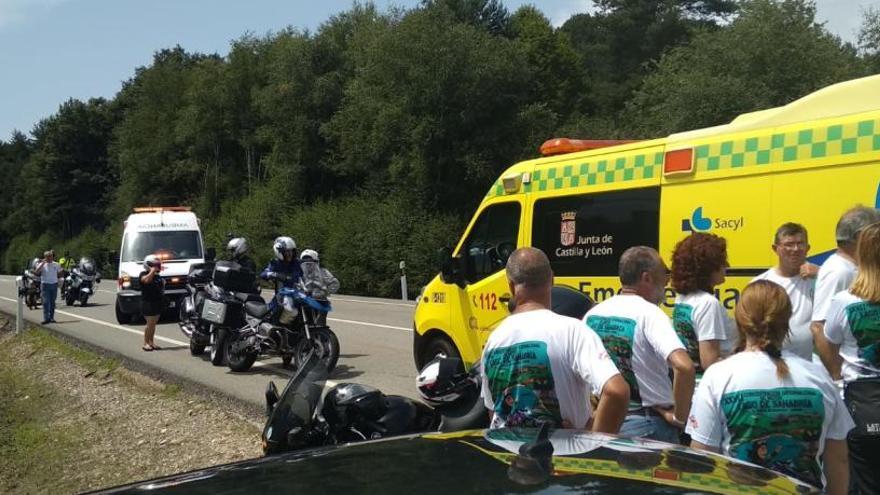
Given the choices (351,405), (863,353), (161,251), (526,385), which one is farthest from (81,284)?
(863,353)

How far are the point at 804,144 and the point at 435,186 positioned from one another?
26.5m

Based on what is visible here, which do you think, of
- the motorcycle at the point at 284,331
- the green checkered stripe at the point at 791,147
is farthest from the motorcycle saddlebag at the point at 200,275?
the green checkered stripe at the point at 791,147

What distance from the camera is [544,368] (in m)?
3.37

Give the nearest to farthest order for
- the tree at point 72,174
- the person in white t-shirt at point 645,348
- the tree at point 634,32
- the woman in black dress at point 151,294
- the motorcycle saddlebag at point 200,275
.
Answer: the person in white t-shirt at point 645,348 < the woman in black dress at point 151,294 < the motorcycle saddlebag at point 200,275 < the tree at point 634,32 < the tree at point 72,174

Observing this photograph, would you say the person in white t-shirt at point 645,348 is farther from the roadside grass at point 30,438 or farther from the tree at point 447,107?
the tree at point 447,107

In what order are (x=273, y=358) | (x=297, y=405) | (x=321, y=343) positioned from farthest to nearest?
(x=273, y=358), (x=321, y=343), (x=297, y=405)

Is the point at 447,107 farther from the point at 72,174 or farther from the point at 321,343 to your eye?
the point at 72,174

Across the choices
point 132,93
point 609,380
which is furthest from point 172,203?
point 609,380

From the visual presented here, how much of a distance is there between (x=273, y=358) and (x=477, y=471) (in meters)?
10.6

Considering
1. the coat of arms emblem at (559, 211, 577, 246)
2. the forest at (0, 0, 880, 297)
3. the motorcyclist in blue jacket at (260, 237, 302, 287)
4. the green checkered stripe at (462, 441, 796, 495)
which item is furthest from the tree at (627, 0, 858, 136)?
the green checkered stripe at (462, 441, 796, 495)

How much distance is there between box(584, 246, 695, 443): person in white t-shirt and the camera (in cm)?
380

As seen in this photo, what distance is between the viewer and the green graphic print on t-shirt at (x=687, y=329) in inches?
169

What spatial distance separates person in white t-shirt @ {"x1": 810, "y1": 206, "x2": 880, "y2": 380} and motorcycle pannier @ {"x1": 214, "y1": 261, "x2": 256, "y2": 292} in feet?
29.2

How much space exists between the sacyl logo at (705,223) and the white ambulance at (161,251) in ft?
45.5
